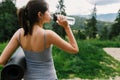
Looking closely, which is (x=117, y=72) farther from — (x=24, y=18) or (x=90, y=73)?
(x=24, y=18)

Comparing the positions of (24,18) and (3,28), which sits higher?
(24,18)

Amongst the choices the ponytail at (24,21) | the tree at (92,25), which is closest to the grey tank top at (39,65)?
the ponytail at (24,21)

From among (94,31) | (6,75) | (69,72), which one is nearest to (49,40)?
(6,75)

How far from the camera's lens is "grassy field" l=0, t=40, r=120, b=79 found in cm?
1102

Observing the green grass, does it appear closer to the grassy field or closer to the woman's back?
the grassy field

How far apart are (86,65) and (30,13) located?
8206mm

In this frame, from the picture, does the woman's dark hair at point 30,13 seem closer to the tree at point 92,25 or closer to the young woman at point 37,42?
the young woman at point 37,42

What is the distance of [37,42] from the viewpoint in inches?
137

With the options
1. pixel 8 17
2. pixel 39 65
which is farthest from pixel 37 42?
pixel 8 17

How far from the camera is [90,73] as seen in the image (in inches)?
439

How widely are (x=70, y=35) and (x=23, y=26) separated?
0.36 metres

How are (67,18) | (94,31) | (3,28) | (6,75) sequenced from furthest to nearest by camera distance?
(94,31), (3,28), (67,18), (6,75)

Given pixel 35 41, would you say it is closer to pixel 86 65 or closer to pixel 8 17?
pixel 86 65

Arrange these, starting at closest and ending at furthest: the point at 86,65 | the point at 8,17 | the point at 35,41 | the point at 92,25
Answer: the point at 35,41 → the point at 86,65 → the point at 8,17 → the point at 92,25
